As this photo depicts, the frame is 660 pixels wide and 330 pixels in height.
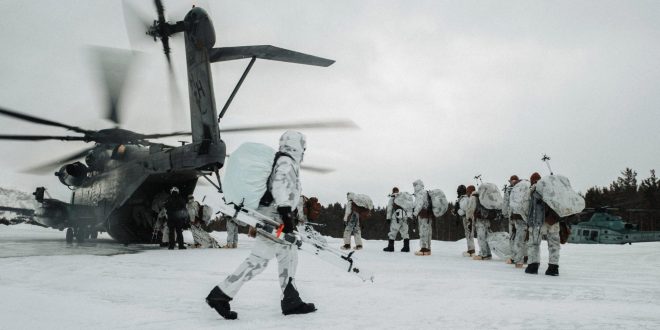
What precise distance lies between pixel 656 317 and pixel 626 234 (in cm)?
2193

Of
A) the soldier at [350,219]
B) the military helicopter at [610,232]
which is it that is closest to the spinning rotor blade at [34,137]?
the soldier at [350,219]

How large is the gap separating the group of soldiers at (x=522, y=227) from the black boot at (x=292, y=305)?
456 cm

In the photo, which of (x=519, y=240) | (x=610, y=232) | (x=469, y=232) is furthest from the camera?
(x=610, y=232)

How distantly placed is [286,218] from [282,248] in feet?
1.09

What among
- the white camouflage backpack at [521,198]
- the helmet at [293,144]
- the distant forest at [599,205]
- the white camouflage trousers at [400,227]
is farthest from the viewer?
the distant forest at [599,205]

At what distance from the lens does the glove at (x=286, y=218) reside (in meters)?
3.52

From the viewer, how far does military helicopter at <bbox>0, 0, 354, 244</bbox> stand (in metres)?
8.58

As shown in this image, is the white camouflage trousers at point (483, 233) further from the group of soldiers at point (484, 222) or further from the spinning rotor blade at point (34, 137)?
the spinning rotor blade at point (34, 137)

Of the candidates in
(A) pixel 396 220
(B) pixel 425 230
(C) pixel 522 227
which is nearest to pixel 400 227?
(A) pixel 396 220

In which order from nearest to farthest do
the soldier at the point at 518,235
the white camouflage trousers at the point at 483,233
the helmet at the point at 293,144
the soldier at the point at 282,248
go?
the soldier at the point at 282,248, the helmet at the point at 293,144, the soldier at the point at 518,235, the white camouflage trousers at the point at 483,233

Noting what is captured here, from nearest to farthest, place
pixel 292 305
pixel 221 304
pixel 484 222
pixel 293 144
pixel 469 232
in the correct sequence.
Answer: pixel 221 304, pixel 292 305, pixel 293 144, pixel 484 222, pixel 469 232

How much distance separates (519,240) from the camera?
7949 mm

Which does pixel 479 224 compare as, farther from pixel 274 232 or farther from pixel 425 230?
pixel 274 232

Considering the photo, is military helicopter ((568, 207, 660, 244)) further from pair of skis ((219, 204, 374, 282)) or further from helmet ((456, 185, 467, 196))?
pair of skis ((219, 204, 374, 282))
